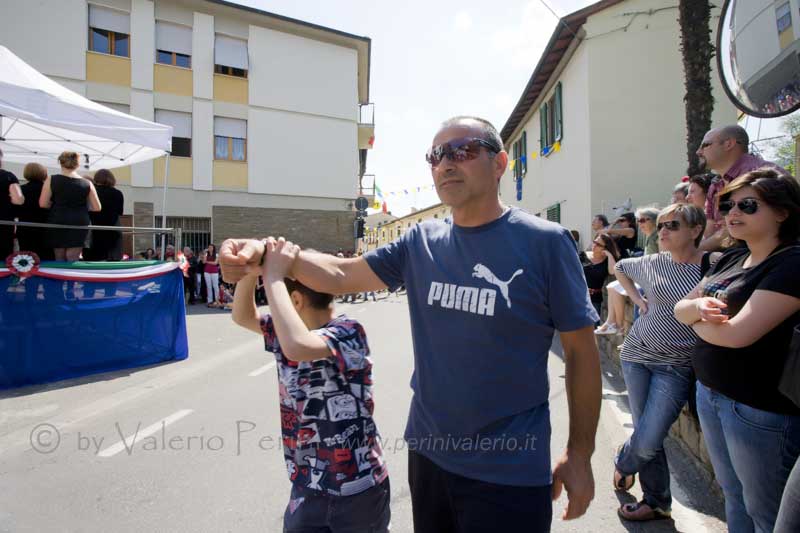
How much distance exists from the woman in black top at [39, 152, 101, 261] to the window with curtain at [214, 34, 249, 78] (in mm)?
15120

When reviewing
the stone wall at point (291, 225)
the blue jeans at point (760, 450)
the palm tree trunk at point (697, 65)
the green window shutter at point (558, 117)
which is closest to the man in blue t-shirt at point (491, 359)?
the blue jeans at point (760, 450)

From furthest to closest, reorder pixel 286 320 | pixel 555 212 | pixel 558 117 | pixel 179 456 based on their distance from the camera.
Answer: pixel 555 212
pixel 558 117
pixel 179 456
pixel 286 320

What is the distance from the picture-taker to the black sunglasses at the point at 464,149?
69.4 inches

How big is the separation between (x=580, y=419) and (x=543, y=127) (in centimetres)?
1622

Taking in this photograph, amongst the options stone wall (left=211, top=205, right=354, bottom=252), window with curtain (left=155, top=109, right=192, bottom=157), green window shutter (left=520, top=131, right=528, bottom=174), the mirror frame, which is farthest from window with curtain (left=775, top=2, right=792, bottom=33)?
window with curtain (left=155, top=109, right=192, bottom=157)

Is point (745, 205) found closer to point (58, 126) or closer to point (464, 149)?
point (464, 149)

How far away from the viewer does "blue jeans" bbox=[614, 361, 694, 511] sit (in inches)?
116

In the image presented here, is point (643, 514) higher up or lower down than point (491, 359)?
lower down

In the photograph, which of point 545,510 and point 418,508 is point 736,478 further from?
point 418,508

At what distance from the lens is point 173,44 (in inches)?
765

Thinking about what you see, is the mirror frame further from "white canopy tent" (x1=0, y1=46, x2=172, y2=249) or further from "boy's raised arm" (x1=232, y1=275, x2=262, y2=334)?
"white canopy tent" (x1=0, y1=46, x2=172, y2=249)

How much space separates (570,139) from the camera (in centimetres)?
1332

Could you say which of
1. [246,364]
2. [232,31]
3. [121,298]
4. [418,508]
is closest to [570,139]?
[246,364]

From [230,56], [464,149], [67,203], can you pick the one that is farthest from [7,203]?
[230,56]
